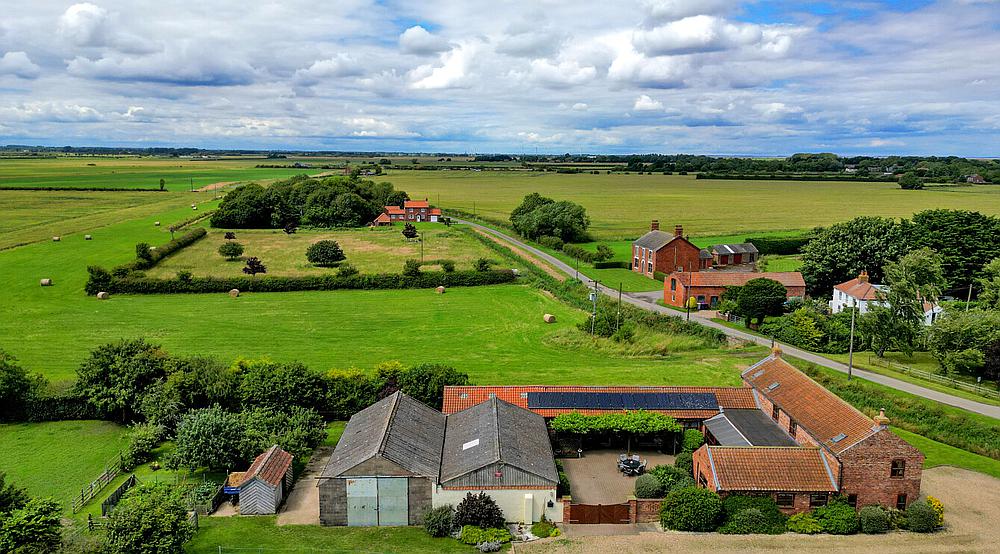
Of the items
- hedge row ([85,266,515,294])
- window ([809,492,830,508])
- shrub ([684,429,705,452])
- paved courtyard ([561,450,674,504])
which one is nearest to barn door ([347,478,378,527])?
paved courtyard ([561,450,674,504])

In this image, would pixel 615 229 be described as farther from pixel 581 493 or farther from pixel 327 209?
pixel 581 493

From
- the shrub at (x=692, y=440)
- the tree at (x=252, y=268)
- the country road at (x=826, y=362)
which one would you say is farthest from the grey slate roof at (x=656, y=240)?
the tree at (x=252, y=268)

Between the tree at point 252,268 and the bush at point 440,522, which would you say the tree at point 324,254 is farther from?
the bush at point 440,522

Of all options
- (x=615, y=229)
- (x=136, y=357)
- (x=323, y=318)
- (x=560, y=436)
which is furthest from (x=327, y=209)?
(x=560, y=436)

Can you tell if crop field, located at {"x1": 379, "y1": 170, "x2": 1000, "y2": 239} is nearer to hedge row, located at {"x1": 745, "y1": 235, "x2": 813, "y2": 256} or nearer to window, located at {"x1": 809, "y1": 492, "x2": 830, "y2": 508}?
hedge row, located at {"x1": 745, "y1": 235, "x2": 813, "y2": 256}

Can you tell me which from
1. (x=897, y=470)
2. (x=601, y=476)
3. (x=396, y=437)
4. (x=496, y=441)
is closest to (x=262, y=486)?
(x=396, y=437)
